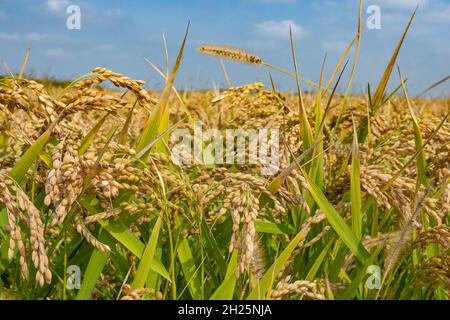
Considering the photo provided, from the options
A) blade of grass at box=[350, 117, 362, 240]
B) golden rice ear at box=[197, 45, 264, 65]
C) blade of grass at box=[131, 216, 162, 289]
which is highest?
golden rice ear at box=[197, 45, 264, 65]

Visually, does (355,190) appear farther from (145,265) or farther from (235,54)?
(235,54)

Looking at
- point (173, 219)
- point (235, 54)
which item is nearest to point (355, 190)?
point (173, 219)

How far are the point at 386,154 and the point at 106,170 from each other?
42.6 inches

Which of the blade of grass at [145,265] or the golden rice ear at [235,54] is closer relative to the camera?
the blade of grass at [145,265]

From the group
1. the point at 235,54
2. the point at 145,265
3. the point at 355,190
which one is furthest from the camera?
the point at 235,54

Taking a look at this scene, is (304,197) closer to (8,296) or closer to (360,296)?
(360,296)

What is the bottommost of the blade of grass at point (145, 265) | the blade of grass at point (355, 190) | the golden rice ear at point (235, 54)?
the blade of grass at point (145, 265)

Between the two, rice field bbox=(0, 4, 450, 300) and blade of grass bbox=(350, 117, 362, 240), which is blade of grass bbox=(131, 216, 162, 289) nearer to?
rice field bbox=(0, 4, 450, 300)

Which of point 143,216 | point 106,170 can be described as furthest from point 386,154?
point 106,170

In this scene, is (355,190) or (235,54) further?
(235,54)

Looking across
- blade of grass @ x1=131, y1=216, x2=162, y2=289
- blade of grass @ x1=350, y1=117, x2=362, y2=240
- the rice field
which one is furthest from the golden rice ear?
blade of grass @ x1=131, y1=216, x2=162, y2=289

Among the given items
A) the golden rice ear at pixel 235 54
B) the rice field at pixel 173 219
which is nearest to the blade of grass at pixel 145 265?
the rice field at pixel 173 219

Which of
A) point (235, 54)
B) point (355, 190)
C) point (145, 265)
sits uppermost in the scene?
point (235, 54)

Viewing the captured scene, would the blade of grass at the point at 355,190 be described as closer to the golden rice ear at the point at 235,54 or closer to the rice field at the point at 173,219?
the rice field at the point at 173,219
